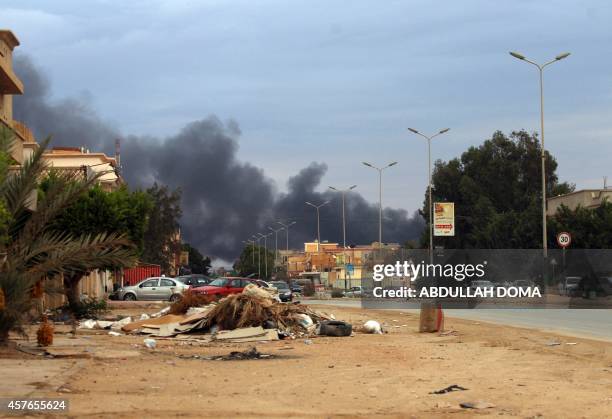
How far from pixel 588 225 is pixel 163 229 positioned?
5055 centimetres

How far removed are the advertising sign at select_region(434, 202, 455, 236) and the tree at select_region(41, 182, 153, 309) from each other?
31.4 metres

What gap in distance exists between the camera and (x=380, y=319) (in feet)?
117

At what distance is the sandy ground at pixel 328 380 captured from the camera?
10914 mm

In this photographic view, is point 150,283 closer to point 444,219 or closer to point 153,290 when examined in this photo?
point 153,290

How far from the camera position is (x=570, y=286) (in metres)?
52.3

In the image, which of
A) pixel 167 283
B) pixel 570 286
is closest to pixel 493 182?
pixel 570 286

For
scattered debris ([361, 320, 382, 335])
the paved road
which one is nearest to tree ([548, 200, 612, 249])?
the paved road

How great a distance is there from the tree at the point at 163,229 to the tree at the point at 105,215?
61055 mm

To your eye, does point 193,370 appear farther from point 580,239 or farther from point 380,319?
point 580,239

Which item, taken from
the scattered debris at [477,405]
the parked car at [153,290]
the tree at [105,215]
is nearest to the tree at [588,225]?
the parked car at [153,290]

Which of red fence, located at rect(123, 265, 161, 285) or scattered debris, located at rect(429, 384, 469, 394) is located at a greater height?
red fence, located at rect(123, 265, 161, 285)

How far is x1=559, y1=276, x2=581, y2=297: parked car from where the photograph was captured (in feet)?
166

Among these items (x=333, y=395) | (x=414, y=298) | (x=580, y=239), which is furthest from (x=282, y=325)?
(x=580, y=239)

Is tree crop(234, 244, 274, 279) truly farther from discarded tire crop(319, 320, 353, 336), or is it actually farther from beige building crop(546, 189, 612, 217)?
discarded tire crop(319, 320, 353, 336)
